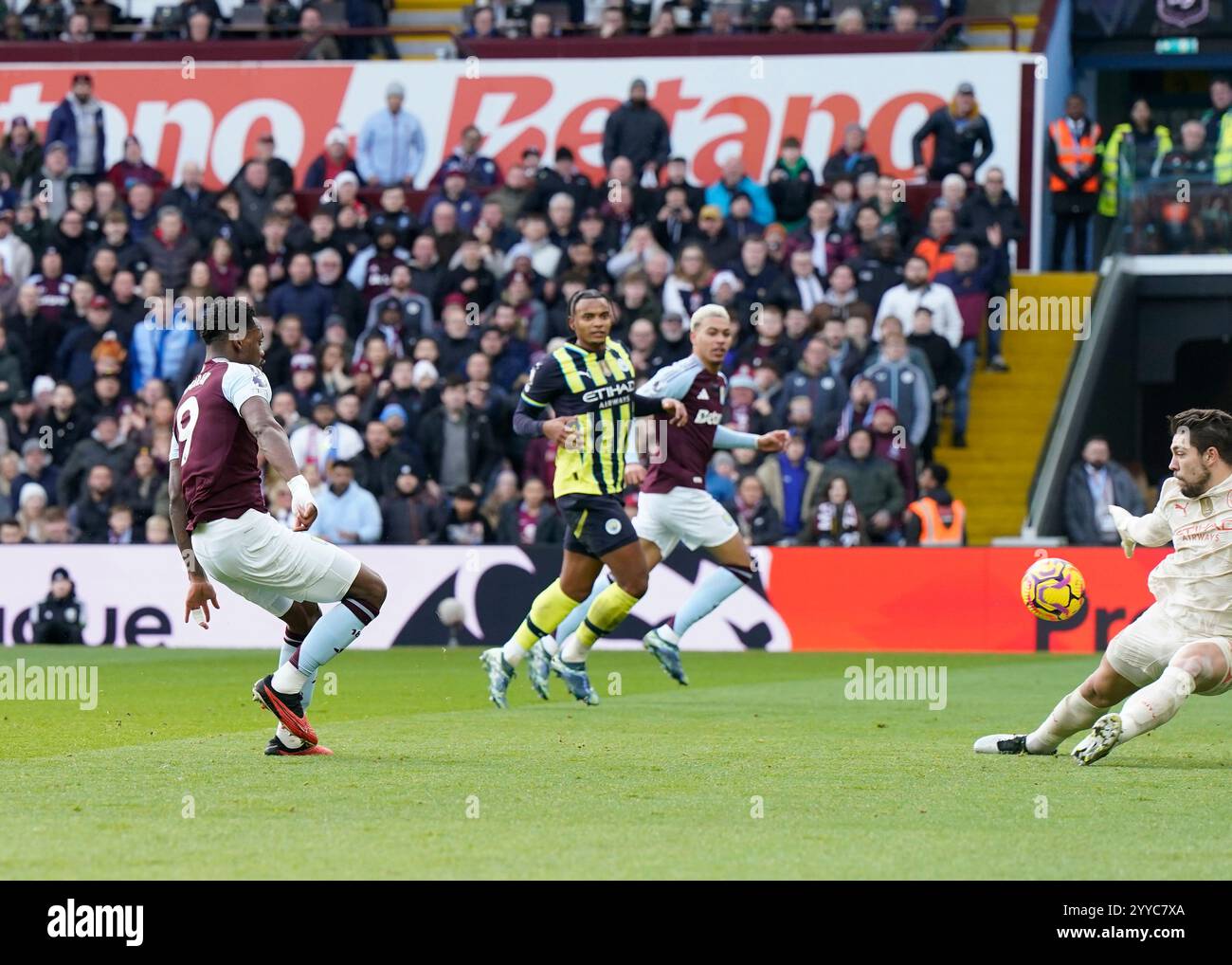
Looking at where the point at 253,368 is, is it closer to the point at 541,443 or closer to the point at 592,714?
the point at 592,714

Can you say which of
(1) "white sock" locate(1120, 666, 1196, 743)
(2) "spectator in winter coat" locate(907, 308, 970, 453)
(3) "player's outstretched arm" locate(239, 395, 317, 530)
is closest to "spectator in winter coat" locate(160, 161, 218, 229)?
(2) "spectator in winter coat" locate(907, 308, 970, 453)

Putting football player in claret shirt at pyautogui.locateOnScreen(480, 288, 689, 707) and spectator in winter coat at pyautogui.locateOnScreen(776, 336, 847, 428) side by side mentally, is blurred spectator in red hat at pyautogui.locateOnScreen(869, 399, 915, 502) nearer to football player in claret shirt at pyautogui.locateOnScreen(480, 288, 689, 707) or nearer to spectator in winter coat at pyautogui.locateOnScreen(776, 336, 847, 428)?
spectator in winter coat at pyautogui.locateOnScreen(776, 336, 847, 428)

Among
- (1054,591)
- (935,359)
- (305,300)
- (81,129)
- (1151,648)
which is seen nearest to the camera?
(1151,648)

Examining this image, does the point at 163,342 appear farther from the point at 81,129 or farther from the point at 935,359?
the point at 935,359

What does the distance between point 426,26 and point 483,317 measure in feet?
30.7

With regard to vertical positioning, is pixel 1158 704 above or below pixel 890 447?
below

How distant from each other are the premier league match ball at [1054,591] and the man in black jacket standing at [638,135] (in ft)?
50.0

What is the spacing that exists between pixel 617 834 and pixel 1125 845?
72.6 inches

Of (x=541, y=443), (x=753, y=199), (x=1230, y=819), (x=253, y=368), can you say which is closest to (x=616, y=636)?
(x=541, y=443)

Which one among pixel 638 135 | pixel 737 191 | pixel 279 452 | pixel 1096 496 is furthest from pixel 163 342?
pixel 279 452

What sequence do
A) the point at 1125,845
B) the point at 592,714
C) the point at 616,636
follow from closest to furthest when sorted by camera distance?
the point at 1125,845 < the point at 592,714 < the point at 616,636

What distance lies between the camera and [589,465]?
1371 cm

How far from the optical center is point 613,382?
13.8m

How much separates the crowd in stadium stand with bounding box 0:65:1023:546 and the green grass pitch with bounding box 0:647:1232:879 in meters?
6.54
